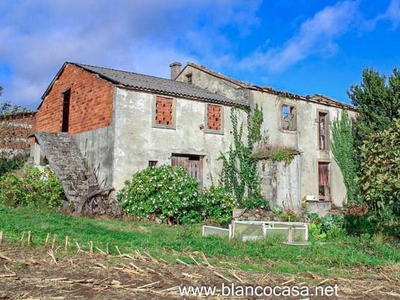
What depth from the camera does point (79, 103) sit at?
66.0 feet

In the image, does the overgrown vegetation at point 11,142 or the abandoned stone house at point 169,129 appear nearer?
the abandoned stone house at point 169,129

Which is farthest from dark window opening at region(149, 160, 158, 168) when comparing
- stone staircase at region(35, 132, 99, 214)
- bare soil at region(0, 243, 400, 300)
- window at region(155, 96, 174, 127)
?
bare soil at region(0, 243, 400, 300)

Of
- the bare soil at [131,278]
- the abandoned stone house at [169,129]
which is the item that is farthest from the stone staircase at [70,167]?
the bare soil at [131,278]

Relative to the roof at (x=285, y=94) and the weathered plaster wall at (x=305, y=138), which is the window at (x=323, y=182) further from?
the roof at (x=285, y=94)

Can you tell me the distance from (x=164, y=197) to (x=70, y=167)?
15.9 ft

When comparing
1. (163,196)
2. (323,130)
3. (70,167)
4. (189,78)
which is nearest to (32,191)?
(70,167)

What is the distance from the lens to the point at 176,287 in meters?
6.05

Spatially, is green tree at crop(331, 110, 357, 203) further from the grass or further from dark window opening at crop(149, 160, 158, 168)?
the grass

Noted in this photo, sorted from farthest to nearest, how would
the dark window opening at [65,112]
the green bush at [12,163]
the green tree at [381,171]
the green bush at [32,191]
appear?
the green bush at [12,163] → the dark window opening at [65,112] → the green bush at [32,191] → the green tree at [381,171]

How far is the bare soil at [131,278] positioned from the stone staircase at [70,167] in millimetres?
8402

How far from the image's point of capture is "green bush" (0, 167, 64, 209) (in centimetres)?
1636

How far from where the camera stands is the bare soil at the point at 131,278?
5777 mm

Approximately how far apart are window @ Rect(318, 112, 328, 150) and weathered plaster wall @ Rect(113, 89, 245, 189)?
6.69 meters

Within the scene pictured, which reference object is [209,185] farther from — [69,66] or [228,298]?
[228,298]
